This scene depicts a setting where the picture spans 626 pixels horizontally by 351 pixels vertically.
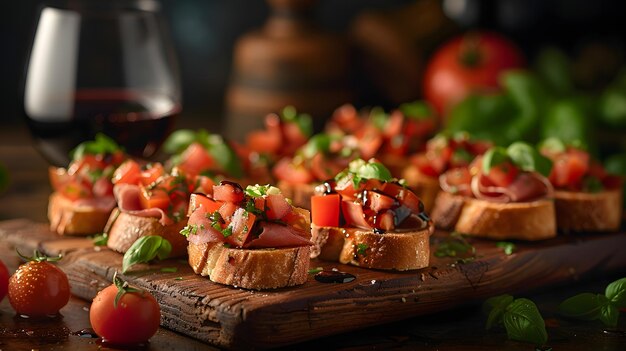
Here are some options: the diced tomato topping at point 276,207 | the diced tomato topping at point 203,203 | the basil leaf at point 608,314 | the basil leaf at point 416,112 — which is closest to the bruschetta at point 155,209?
the diced tomato topping at point 203,203

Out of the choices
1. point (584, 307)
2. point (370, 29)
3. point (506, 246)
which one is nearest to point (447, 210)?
point (506, 246)

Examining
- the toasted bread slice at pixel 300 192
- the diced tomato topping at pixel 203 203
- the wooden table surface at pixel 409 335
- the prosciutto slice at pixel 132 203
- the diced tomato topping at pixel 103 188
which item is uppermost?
the diced tomato topping at pixel 203 203

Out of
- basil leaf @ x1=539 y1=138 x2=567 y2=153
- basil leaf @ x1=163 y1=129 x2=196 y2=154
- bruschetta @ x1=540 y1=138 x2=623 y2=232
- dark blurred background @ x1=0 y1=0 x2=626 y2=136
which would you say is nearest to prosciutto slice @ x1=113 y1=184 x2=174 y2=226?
basil leaf @ x1=163 y1=129 x2=196 y2=154

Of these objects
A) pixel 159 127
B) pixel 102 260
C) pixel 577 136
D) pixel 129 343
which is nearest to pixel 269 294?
pixel 129 343

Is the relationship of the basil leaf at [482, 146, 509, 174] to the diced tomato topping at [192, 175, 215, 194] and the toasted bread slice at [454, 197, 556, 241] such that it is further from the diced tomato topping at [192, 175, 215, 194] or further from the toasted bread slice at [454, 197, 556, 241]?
the diced tomato topping at [192, 175, 215, 194]

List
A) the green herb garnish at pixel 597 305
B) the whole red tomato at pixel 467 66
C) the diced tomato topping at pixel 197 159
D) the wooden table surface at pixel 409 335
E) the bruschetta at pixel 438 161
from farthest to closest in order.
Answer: the whole red tomato at pixel 467 66, the bruschetta at pixel 438 161, the diced tomato topping at pixel 197 159, the green herb garnish at pixel 597 305, the wooden table surface at pixel 409 335

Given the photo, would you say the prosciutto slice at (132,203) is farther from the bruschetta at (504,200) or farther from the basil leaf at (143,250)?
the bruschetta at (504,200)

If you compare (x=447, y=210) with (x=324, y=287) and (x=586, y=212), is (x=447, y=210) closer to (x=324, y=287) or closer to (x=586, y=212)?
(x=586, y=212)
